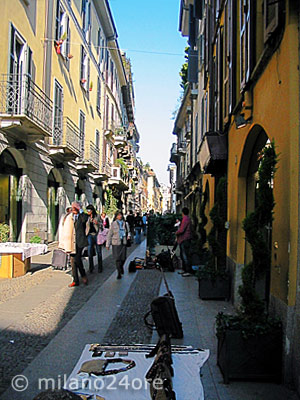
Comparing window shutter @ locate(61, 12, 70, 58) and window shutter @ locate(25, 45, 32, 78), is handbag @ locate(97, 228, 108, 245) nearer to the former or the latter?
window shutter @ locate(25, 45, 32, 78)

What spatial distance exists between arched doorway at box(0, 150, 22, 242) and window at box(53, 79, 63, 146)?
402 cm

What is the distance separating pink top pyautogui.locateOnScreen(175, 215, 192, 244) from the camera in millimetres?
11976

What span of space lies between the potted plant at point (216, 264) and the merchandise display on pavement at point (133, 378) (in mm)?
3955

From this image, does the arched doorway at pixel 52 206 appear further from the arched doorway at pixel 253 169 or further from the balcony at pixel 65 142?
the arched doorway at pixel 253 169

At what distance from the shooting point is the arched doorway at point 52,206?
63.9 feet

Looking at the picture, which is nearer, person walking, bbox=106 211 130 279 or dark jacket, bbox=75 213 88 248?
dark jacket, bbox=75 213 88 248

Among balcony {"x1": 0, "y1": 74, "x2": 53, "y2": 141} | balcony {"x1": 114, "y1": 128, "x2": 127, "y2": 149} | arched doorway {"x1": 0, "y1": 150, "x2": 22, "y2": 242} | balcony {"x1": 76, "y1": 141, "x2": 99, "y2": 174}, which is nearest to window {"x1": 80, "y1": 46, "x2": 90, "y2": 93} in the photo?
balcony {"x1": 76, "y1": 141, "x2": 99, "y2": 174}

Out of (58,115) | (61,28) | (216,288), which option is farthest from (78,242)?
(61,28)

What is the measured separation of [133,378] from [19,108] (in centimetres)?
1148

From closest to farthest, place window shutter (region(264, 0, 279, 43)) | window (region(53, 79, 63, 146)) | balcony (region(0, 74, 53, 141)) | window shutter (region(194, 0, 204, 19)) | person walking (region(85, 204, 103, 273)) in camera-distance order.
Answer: window shutter (region(264, 0, 279, 43))
person walking (region(85, 204, 103, 273))
balcony (region(0, 74, 53, 141))
window shutter (region(194, 0, 204, 19))
window (region(53, 79, 63, 146))

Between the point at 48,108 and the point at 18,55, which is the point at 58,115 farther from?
the point at 18,55

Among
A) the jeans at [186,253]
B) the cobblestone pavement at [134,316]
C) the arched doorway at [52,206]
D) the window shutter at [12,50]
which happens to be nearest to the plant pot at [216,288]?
the cobblestone pavement at [134,316]

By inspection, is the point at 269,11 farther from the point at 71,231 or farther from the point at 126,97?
the point at 126,97

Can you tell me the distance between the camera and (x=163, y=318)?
225 inches
